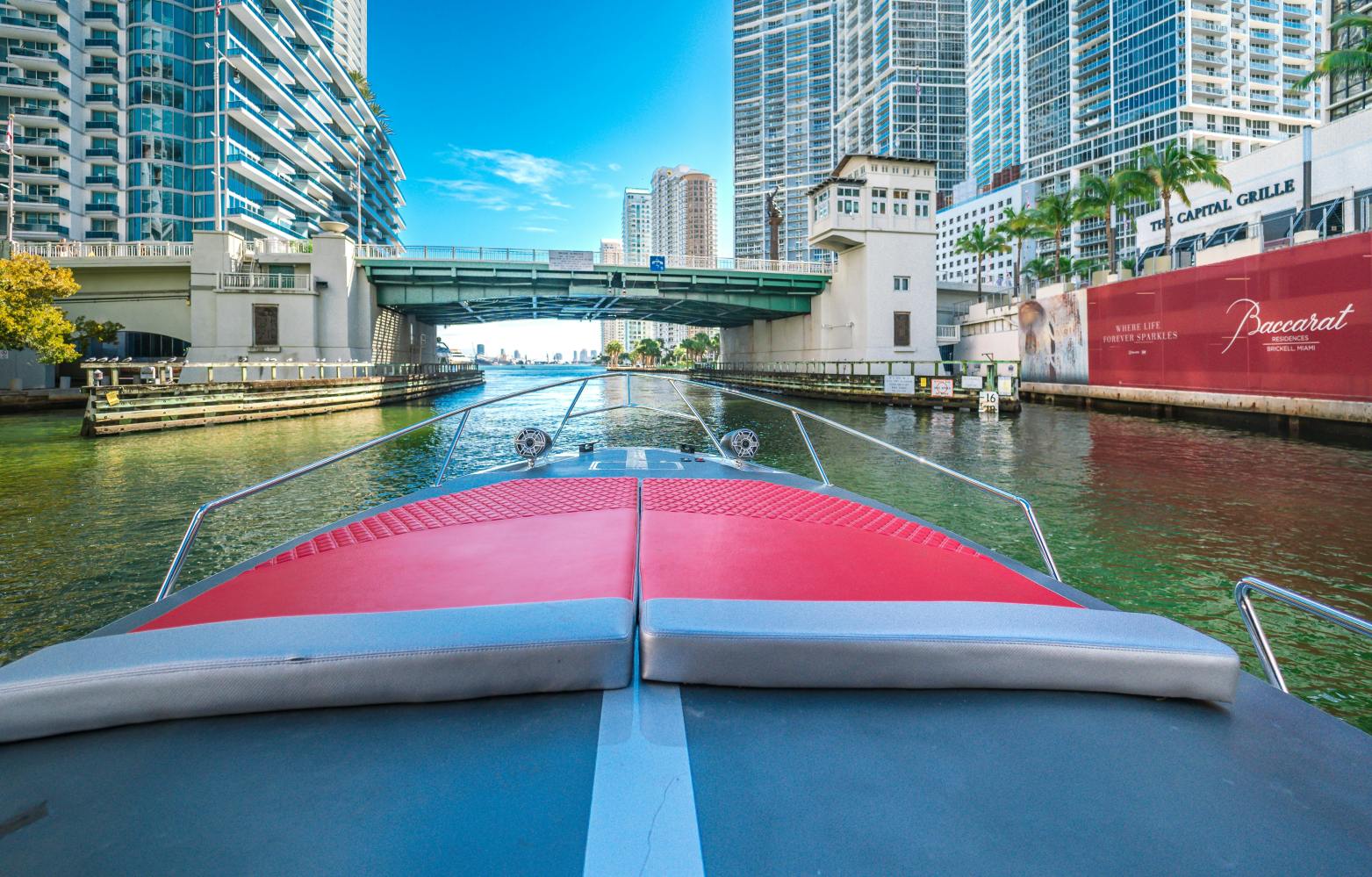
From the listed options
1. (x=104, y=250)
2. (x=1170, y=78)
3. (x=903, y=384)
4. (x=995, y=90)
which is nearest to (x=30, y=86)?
(x=104, y=250)

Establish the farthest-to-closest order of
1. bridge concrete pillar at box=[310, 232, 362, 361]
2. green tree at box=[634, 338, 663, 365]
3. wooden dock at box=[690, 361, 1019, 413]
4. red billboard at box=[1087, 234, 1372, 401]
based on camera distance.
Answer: green tree at box=[634, 338, 663, 365] → bridge concrete pillar at box=[310, 232, 362, 361] → wooden dock at box=[690, 361, 1019, 413] → red billboard at box=[1087, 234, 1372, 401]

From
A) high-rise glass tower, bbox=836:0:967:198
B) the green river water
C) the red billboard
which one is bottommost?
the green river water

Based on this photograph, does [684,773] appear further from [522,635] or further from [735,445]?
[735,445]

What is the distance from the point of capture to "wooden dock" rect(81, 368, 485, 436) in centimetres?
1752

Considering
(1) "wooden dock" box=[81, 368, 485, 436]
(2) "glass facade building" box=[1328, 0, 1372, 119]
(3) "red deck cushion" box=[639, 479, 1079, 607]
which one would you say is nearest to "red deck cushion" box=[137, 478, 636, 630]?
(3) "red deck cushion" box=[639, 479, 1079, 607]

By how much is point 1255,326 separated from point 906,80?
443 feet

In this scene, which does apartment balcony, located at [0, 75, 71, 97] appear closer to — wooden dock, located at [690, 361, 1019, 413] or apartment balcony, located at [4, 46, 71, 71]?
apartment balcony, located at [4, 46, 71, 71]

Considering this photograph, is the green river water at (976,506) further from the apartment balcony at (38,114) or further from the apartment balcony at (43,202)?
the apartment balcony at (38,114)

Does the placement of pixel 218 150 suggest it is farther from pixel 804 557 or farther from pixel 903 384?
pixel 804 557

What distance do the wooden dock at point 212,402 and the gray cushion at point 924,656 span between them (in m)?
21.4

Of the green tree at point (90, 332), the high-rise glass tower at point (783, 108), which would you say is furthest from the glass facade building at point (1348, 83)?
the high-rise glass tower at point (783, 108)

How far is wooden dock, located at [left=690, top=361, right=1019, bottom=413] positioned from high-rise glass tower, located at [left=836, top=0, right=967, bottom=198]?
106 m

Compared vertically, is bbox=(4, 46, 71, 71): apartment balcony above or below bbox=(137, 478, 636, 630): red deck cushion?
above

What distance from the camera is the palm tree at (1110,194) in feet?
113
